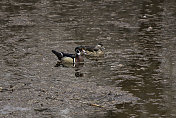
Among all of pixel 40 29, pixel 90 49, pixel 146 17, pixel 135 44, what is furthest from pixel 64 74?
pixel 146 17

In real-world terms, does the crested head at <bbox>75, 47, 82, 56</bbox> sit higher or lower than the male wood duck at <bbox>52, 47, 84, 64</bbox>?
higher

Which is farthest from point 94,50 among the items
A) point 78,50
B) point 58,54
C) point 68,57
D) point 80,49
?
point 58,54

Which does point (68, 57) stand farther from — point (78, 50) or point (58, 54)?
point (78, 50)

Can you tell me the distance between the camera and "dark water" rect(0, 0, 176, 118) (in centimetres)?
1134

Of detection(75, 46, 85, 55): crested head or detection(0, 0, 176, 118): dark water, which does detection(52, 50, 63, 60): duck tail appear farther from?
detection(75, 46, 85, 55): crested head

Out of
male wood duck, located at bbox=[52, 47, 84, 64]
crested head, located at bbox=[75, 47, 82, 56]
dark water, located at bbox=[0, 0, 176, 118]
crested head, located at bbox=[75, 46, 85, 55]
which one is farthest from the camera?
crested head, located at bbox=[75, 46, 85, 55]

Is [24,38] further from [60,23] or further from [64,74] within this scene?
[64,74]

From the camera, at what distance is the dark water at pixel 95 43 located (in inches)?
447

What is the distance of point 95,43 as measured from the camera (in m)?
16.8

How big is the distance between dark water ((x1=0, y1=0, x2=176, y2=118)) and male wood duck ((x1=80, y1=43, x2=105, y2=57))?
0.99 feet

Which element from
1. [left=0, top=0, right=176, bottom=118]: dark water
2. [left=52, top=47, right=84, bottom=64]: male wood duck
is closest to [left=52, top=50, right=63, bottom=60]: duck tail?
[left=52, top=47, right=84, bottom=64]: male wood duck

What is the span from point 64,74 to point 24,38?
449cm

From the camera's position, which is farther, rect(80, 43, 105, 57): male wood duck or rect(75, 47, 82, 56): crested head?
rect(80, 43, 105, 57): male wood duck

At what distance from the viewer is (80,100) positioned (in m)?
11.1
